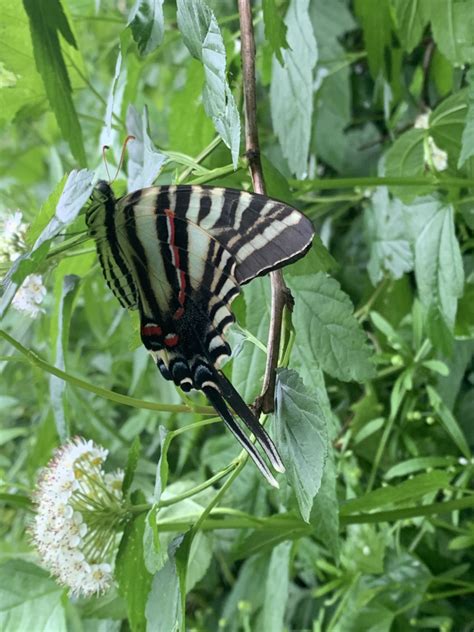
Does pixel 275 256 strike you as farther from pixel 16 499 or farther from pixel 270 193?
pixel 16 499

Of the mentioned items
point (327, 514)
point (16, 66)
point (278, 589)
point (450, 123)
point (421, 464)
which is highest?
point (16, 66)

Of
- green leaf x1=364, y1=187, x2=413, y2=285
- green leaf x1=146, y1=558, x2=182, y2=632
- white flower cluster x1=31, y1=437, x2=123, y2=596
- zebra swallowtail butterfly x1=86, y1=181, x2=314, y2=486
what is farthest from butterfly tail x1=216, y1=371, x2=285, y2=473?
green leaf x1=364, y1=187, x2=413, y2=285

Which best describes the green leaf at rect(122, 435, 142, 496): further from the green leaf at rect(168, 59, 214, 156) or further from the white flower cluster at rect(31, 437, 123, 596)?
the green leaf at rect(168, 59, 214, 156)

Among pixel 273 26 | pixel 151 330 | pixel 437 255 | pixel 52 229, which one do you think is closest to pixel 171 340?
pixel 151 330

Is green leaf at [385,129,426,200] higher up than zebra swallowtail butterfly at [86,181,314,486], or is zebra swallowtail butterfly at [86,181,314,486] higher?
zebra swallowtail butterfly at [86,181,314,486]

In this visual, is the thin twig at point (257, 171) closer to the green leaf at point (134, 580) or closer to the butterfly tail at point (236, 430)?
the butterfly tail at point (236, 430)

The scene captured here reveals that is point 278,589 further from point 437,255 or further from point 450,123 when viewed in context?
point 450,123
